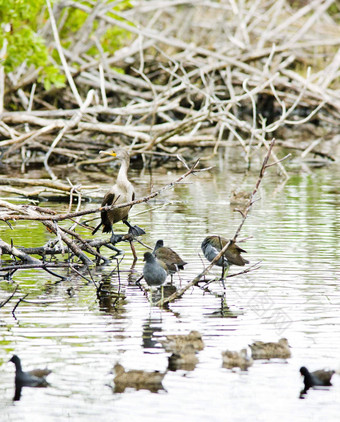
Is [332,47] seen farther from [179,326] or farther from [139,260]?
[179,326]

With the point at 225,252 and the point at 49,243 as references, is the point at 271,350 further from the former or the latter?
the point at 49,243

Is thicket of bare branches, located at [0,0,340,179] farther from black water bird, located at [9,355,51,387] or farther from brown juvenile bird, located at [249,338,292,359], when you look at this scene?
black water bird, located at [9,355,51,387]

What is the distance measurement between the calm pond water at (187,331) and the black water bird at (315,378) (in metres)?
0.07

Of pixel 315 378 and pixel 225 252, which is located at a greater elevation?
pixel 225 252

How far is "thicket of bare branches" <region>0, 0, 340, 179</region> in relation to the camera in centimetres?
1955

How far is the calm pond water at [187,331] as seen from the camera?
235 inches

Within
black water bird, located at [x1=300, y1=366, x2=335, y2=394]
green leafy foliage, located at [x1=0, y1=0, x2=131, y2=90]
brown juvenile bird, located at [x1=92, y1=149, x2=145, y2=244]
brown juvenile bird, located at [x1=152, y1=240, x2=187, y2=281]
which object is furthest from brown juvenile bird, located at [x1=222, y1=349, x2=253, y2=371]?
green leafy foliage, located at [x1=0, y1=0, x2=131, y2=90]

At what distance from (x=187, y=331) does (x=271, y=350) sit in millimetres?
923

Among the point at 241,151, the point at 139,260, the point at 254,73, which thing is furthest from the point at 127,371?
the point at 241,151

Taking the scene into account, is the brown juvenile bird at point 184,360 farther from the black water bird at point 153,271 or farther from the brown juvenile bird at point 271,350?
the black water bird at point 153,271

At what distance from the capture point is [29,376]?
6312mm

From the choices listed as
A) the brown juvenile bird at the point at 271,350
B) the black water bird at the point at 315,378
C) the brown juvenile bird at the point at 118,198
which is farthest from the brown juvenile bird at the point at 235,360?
the brown juvenile bird at the point at 118,198

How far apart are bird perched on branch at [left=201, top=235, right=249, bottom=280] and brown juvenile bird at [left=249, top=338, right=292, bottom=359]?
2463 mm

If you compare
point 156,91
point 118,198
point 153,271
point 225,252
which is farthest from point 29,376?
point 156,91
